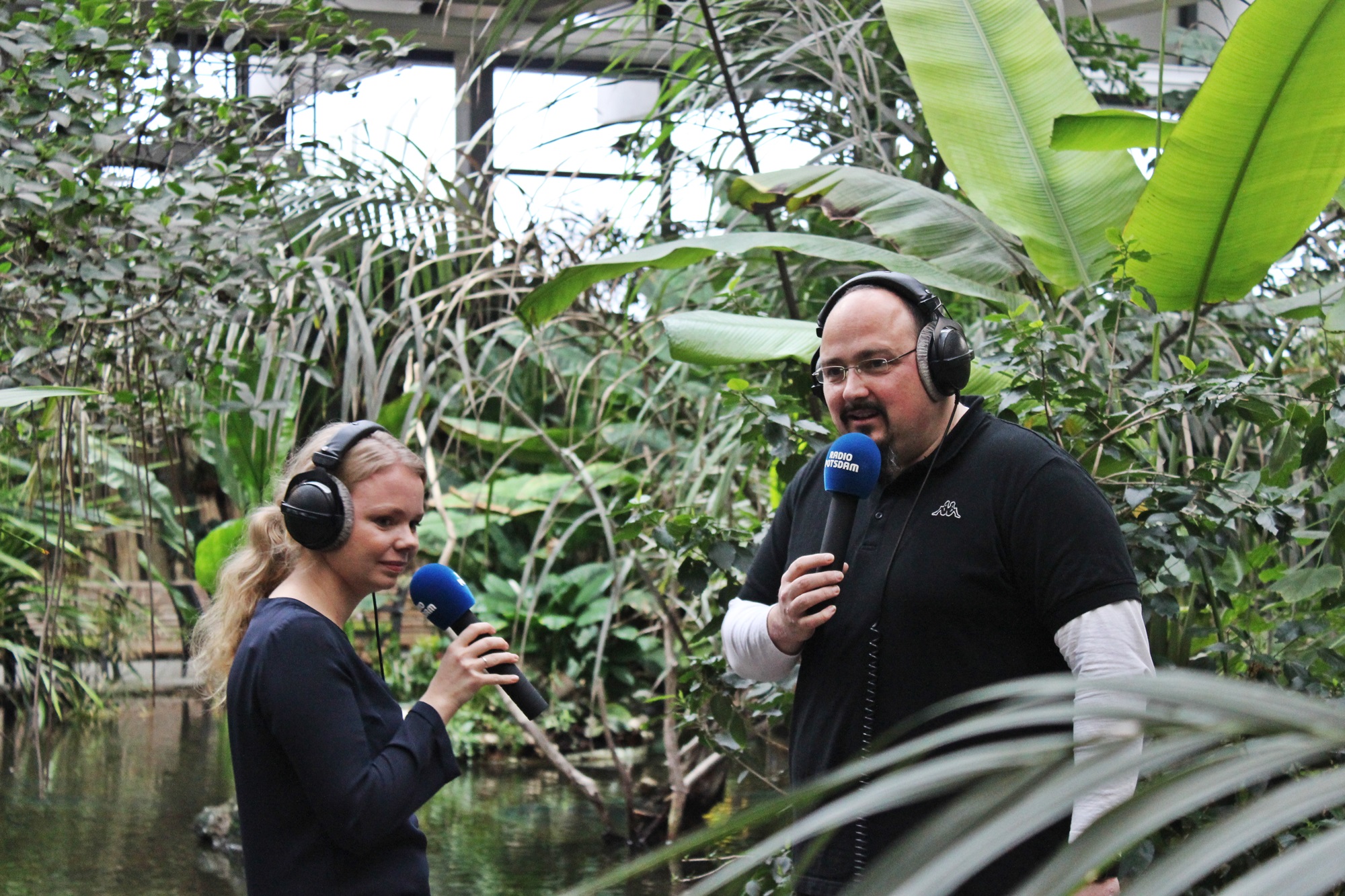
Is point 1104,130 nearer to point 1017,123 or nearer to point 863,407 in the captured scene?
point 1017,123

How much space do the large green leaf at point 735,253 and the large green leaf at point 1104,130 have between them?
15.0 inches

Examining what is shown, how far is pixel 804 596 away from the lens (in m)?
1.63

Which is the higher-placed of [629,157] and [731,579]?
[629,157]

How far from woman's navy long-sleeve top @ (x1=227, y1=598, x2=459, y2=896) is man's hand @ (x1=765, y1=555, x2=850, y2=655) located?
471 millimetres

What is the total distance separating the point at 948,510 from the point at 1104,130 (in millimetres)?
1518

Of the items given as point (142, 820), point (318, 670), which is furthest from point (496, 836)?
point (318, 670)

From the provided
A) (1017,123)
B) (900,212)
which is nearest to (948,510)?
(900,212)

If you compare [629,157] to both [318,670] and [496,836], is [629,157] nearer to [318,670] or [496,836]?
[496,836]

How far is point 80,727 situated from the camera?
20.2 feet

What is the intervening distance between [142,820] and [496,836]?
1234 mm

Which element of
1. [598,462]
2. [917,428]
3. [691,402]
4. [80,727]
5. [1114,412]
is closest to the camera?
[917,428]

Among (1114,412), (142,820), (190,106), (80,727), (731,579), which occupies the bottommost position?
(80,727)

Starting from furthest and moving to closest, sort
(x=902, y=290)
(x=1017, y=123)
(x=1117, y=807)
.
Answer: (x=1017, y=123) → (x=902, y=290) → (x=1117, y=807)

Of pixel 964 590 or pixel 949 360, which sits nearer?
pixel 964 590
